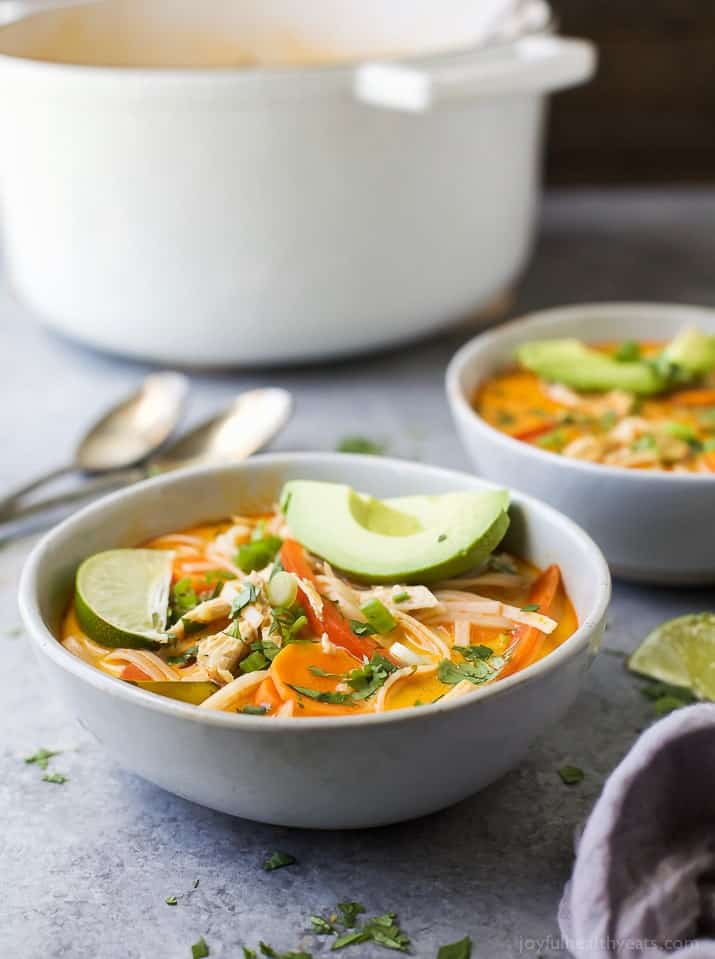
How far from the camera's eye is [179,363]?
2.03 m

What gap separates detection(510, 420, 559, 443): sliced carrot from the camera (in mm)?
1524

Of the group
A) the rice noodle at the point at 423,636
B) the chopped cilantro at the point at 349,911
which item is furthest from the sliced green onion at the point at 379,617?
the chopped cilantro at the point at 349,911

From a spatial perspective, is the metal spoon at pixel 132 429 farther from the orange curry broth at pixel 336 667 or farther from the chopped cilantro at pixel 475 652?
the chopped cilantro at pixel 475 652

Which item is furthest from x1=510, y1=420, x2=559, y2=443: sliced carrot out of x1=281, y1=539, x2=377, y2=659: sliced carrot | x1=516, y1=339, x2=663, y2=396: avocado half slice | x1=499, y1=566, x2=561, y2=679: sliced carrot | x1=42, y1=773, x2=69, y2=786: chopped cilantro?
x1=42, y1=773, x2=69, y2=786: chopped cilantro

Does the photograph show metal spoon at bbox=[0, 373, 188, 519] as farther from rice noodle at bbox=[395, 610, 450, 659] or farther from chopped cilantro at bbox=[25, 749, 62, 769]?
rice noodle at bbox=[395, 610, 450, 659]

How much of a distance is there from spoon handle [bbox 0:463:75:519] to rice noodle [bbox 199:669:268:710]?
2.11 ft

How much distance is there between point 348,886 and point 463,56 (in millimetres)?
1189

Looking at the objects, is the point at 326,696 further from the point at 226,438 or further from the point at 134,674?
the point at 226,438

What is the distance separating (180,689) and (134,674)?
7 cm

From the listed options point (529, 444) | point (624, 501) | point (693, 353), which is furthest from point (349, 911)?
point (693, 353)

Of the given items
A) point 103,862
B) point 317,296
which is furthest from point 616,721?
point 317,296

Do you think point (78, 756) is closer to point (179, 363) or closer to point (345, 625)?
point (345, 625)

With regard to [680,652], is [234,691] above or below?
above

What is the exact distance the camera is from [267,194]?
5.93 ft
